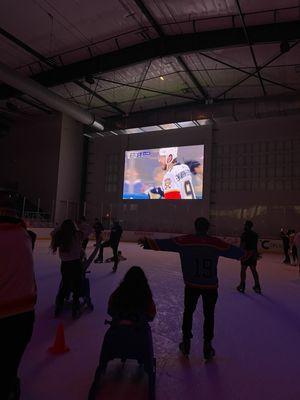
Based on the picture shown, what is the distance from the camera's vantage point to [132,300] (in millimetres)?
2701

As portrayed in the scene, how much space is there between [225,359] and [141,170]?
18.6 metres

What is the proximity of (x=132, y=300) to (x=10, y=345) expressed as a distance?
1.05 meters

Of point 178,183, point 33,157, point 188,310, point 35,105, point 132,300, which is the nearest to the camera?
point 132,300

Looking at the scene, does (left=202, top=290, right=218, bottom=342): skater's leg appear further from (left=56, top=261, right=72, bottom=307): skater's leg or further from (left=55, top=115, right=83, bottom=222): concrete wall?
(left=55, top=115, right=83, bottom=222): concrete wall

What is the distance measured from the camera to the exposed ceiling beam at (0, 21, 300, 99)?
11.2m

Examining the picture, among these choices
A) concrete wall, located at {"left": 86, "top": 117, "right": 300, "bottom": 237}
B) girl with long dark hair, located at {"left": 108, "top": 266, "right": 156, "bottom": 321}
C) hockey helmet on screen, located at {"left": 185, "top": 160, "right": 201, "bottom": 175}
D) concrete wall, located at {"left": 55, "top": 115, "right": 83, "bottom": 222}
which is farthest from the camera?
concrete wall, located at {"left": 55, "top": 115, "right": 83, "bottom": 222}

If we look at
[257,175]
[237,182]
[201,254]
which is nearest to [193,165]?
[237,182]

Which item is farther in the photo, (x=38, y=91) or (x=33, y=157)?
(x=33, y=157)

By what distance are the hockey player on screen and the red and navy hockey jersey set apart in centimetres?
1637

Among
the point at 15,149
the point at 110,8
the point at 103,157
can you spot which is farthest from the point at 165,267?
the point at 15,149

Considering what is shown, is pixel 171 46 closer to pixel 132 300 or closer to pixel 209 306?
pixel 209 306

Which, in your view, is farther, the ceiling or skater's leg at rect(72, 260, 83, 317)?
the ceiling

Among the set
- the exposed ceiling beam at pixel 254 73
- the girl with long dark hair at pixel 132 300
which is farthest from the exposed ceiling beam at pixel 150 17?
the girl with long dark hair at pixel 132 300

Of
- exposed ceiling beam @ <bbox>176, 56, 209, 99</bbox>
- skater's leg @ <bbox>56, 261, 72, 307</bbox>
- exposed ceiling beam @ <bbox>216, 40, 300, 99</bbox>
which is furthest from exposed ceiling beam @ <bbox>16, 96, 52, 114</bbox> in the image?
skater's leg @ <bbox>56, 261, 72, 307</bbox>
